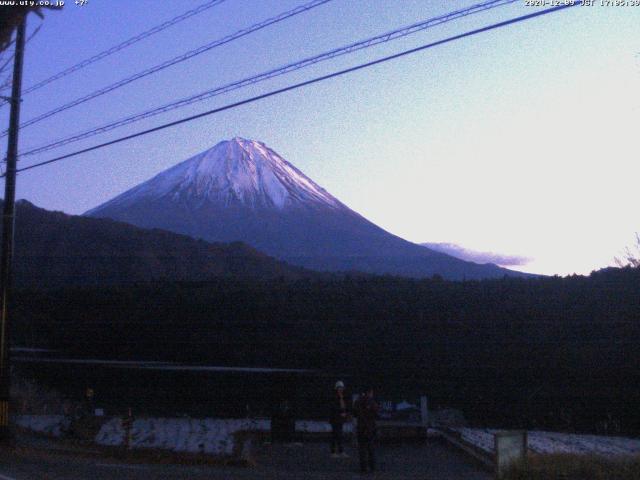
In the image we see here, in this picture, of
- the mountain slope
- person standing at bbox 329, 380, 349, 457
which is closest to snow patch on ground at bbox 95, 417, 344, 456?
person standing at bbox 329, 380, 349, 457

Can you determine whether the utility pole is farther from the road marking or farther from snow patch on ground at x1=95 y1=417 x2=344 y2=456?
the road marking

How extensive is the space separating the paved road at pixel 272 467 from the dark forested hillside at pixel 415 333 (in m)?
10.6

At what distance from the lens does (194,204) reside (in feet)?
242

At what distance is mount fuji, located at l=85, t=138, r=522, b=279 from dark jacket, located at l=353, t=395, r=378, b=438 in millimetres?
41573

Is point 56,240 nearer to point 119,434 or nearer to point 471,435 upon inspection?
point 119,434

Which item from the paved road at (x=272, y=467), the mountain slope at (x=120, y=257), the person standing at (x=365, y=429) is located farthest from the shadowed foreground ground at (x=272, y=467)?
the mountain slope at (x=120, y=257)

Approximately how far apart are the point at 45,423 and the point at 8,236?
621cm

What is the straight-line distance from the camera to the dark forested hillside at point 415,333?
27.4 m

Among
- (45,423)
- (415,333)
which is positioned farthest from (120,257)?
(45,423)

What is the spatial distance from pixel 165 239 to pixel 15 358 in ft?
54.4

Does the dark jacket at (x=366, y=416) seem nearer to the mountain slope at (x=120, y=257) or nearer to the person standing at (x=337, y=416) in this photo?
the person standing at (x=337, y=416)

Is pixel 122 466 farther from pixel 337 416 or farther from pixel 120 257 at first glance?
pixel 120 257

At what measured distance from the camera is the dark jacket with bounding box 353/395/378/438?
13.9 metres

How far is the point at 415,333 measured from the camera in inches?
1203
